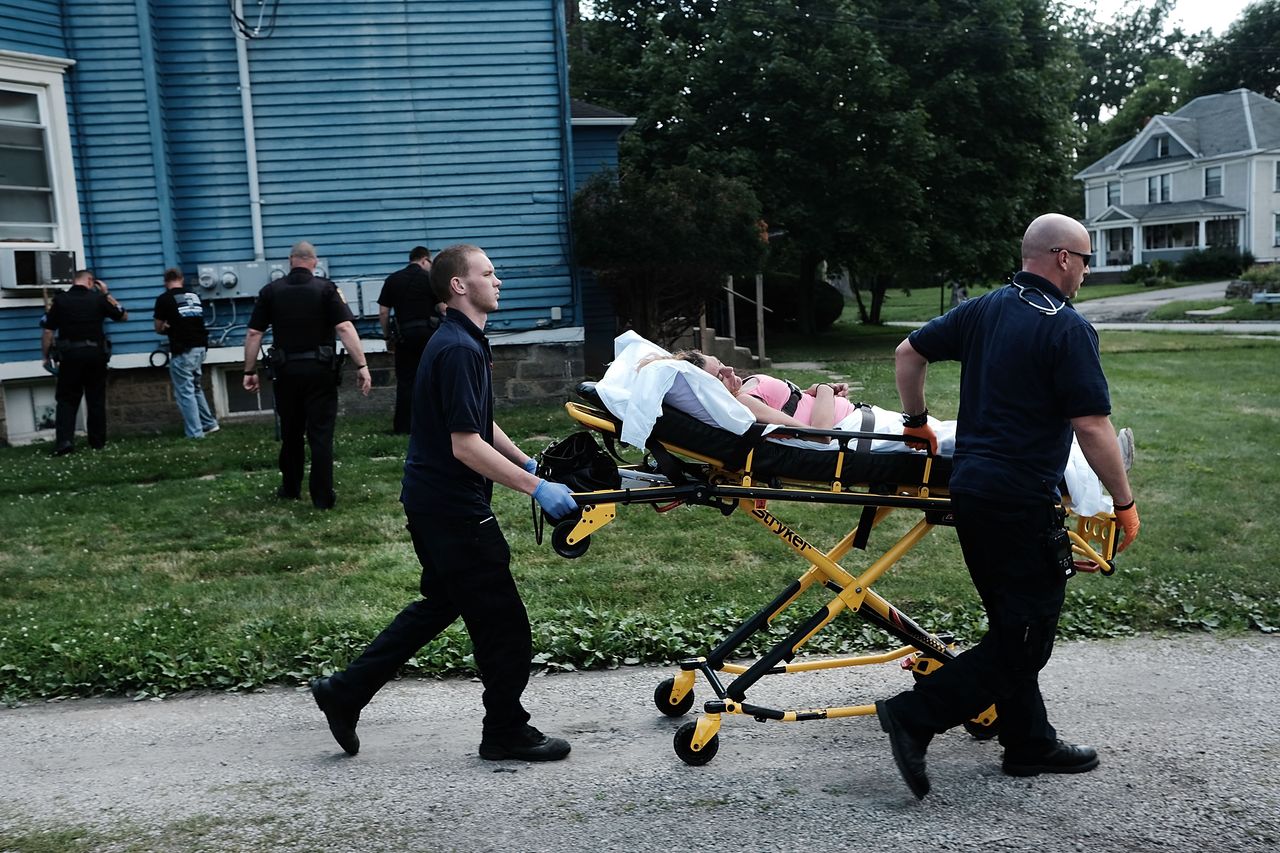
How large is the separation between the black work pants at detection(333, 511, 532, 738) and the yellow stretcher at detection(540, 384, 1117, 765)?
288 millimetres

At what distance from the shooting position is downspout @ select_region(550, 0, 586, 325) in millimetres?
15258

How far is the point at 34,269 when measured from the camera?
13.6 metres

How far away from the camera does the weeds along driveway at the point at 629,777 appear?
4094 millimetres

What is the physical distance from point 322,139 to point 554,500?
11.6 metres

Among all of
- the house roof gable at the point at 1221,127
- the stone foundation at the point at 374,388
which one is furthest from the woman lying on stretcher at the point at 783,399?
the house roof gable at the point at 1221,127

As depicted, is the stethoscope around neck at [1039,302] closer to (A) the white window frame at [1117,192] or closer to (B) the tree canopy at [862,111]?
(B) the tree canopy at [862,111]

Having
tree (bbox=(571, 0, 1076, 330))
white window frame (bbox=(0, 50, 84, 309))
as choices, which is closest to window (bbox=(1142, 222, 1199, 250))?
tree (bbox=(571, 0, 1076, 330))

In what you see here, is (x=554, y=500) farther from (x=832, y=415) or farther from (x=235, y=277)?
(x=235, y=277)

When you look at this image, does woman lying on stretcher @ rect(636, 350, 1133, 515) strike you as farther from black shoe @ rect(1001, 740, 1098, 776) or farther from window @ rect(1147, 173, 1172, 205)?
window @ rect(1147, 173, 1172, 205)

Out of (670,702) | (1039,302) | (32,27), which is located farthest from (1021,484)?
(32,27)

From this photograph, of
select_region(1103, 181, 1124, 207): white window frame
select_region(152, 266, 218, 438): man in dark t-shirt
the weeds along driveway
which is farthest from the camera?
select_region(1103, 181, 1124, 207): white window frame

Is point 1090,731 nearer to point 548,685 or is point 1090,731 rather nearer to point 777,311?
point 548,685

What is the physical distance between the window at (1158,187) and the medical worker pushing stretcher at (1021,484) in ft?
213

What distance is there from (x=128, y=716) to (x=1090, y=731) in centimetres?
422
